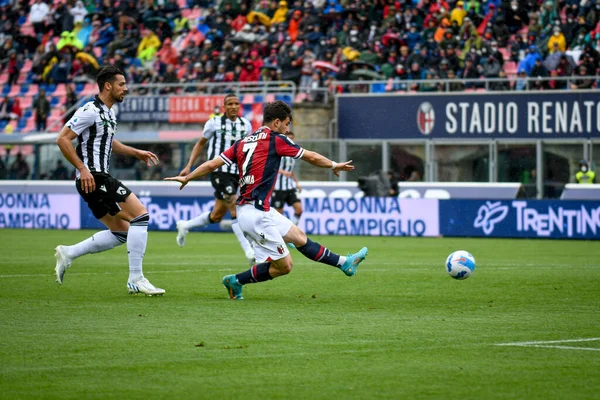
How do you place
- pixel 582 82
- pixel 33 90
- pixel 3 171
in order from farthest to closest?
pixel 33 90, pixel 3 171, pixel 582 82

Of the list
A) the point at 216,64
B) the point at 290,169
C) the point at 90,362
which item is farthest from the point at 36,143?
the point at 90,362

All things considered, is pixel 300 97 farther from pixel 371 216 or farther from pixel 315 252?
pixel 315 252

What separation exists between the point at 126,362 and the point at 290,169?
639 inches

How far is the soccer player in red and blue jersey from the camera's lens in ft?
36.2

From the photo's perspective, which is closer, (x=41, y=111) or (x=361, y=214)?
(x=361, y=214)

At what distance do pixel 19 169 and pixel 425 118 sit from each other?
12.5 m

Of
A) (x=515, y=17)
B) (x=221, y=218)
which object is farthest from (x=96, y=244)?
(x=515, y=17)

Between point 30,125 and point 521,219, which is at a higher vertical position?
point 30,125

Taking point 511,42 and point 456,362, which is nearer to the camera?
point 456,362

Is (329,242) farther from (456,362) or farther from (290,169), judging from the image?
(456,362)

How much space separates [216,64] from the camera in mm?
34812

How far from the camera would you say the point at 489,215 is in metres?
26.0

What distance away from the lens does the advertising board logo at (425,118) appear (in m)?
30.9

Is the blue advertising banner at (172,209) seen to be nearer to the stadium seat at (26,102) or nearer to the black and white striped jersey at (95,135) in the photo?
the stadium seat at (26,102)
